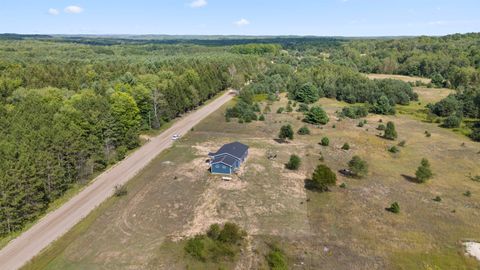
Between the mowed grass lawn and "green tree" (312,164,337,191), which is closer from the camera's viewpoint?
the mowed grass lawn

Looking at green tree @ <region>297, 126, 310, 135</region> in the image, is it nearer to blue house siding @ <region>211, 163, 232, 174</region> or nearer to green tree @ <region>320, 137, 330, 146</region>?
green tree @ <region>320, 137, 330, 146</region>

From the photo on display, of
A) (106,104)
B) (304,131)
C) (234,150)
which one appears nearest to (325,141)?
(304,131)

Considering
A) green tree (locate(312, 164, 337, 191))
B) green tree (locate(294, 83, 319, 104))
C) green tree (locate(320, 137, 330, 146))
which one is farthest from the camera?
green tree (locate(294, 83, 319, 104))

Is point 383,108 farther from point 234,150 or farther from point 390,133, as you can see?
point 234,150

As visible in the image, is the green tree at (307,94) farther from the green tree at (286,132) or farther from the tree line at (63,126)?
the green tree at (286,132)

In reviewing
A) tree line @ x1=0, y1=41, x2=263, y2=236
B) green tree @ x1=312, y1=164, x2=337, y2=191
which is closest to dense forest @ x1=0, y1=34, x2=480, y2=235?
tree line @ x1=0, y1=41, x2=263, y2=236

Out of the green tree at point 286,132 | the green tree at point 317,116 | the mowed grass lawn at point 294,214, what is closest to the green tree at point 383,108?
the green tree at point 317,116
